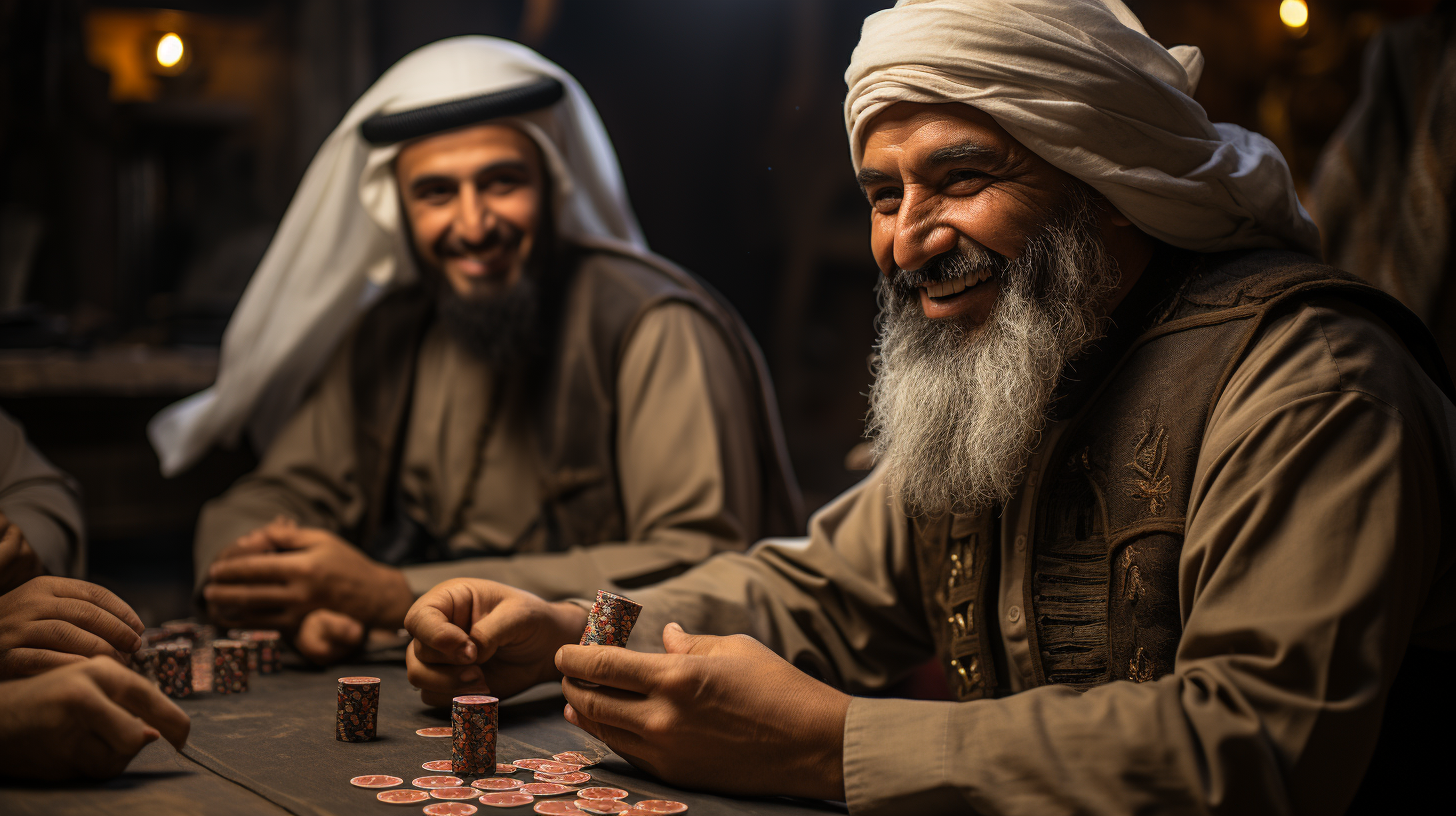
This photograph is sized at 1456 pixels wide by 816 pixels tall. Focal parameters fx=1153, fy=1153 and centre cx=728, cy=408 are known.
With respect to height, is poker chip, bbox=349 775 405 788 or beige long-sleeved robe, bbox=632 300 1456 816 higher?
beige long-sleeved robe, bbox=632 300 1456 816

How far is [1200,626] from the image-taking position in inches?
59.6

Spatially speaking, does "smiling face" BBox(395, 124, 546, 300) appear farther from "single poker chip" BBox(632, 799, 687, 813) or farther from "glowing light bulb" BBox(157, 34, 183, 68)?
"glowing light bulb" BBox(157, 34, 183, 68)

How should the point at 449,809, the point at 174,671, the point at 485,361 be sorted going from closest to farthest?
the point at 449,809
the point at 174,671
the point at 485,361

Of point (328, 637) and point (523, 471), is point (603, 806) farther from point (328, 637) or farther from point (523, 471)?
point (523, 471)

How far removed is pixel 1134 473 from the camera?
1.82 meters

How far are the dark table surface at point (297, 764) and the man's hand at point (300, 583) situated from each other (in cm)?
32

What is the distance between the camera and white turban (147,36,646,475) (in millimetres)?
3545

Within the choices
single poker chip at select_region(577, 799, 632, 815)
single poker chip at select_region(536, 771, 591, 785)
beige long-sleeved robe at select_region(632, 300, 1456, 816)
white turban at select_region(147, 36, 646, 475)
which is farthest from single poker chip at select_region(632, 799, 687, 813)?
white turban at select_region(147, 36, 646, 475)

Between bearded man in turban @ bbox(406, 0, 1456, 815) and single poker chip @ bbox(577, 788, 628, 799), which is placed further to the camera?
single poker chip @ bbox(577, 788, 628, 799)

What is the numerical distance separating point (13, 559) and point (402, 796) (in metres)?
0.88

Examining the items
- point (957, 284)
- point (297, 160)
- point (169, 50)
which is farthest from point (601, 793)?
point (169, 50)

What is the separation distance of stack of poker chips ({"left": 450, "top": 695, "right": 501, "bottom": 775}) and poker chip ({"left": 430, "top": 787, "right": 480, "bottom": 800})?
0.08 m

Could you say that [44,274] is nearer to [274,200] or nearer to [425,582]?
[274,200]

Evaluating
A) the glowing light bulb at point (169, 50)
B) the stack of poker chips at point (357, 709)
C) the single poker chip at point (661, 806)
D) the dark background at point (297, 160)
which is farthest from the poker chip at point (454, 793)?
the glowing light bulb at point (169, 50)
